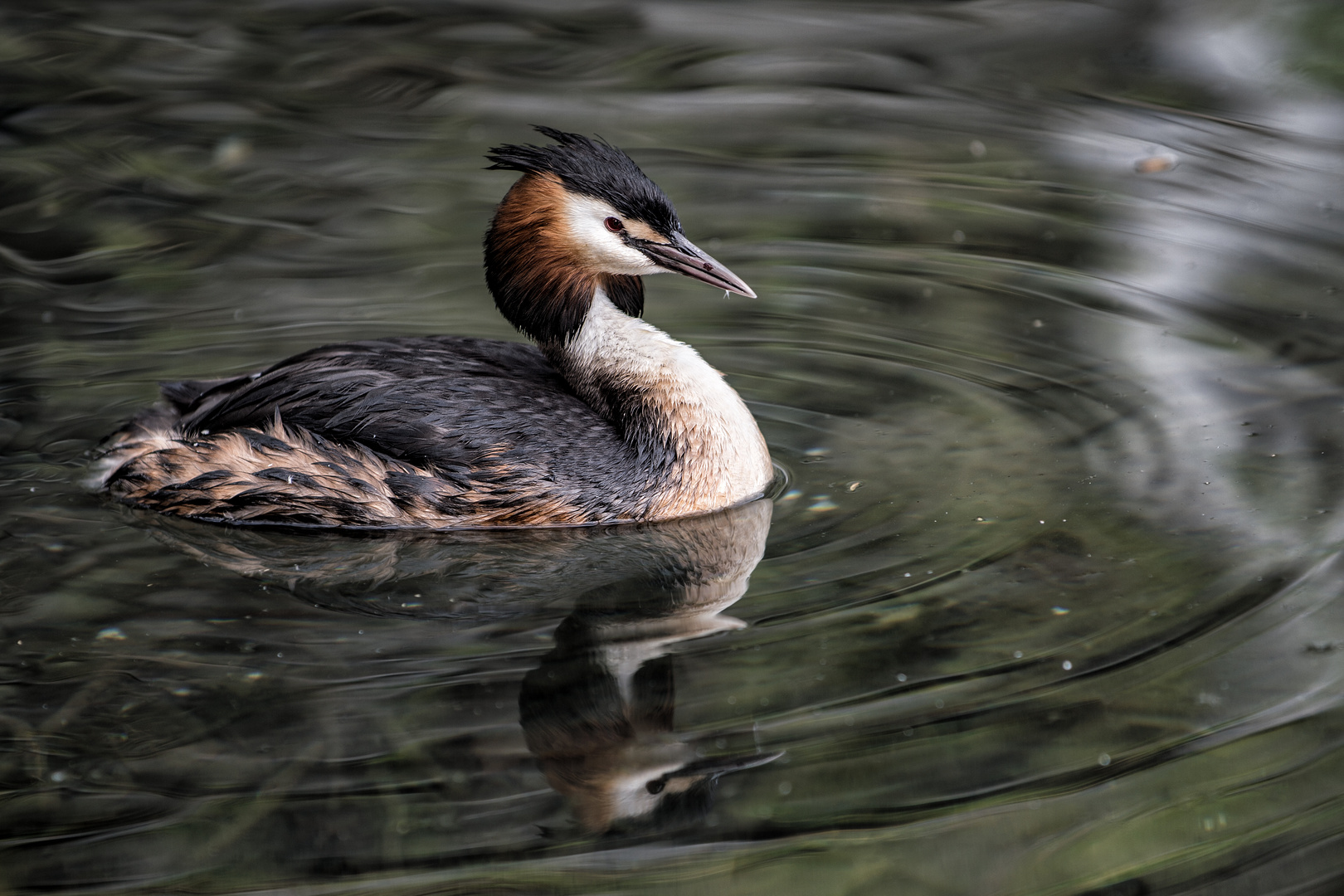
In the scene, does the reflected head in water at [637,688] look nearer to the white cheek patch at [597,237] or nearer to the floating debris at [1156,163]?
the white cheek patch at [597,237]

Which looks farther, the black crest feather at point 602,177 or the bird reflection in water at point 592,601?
the black crest feather at point 602,177

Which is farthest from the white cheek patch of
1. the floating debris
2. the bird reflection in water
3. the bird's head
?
the floating debris

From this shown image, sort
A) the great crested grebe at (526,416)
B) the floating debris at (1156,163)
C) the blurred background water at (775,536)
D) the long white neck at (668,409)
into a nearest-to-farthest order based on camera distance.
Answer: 1. the blurred background water at (775,536)
2. the great crested grebe at (526,416)
3. the long white neck at (668,409)
4. the floating debris at (1156,163)

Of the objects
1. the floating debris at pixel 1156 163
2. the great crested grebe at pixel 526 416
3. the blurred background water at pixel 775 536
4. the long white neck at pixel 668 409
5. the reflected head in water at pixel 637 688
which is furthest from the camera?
the floating debris at pixel 1156 163

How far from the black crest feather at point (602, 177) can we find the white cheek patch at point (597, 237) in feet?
0.11

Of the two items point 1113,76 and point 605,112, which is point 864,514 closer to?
point 605,112

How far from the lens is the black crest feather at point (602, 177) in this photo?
535 cm

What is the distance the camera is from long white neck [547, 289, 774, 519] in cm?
543

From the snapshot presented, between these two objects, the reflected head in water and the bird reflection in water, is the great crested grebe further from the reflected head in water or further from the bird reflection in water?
the reflected head in water

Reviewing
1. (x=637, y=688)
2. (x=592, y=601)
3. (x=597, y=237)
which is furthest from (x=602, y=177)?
(x=637, y=688)

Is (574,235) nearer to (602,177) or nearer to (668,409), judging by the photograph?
(602,177)

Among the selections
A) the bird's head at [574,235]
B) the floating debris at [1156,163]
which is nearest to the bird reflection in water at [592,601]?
the bird's head at [574,235]

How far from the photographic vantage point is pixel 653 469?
541 cm

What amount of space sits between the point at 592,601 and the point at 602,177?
1493 millimetres
